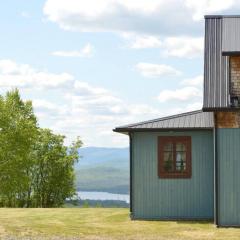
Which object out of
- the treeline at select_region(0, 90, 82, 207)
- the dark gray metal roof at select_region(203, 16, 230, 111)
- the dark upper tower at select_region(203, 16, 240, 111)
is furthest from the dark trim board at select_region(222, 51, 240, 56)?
the treeline at select_region(0, 90, 82, 207)

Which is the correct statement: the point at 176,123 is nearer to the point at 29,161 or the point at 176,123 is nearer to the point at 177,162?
the point at 177,162

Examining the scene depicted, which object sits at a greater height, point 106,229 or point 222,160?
point 222,160

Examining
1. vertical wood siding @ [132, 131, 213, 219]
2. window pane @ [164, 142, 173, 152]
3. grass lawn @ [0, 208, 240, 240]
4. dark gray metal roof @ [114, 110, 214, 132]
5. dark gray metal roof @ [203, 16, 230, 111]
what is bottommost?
grass lawn @ [0, 208, 240, 240]

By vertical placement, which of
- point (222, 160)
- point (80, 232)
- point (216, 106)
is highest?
point (216, 106)

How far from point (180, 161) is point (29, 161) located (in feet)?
105

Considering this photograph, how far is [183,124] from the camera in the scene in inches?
1030

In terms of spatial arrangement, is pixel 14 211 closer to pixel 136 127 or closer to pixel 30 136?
pixel 136 127

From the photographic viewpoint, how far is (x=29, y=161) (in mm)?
56219

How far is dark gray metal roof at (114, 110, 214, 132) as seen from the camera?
85.1 ft

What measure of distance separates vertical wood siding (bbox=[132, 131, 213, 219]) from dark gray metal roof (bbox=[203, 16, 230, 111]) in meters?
2.85

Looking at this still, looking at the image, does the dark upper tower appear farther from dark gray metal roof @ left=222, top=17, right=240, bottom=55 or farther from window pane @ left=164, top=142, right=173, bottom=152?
window pane @ left=164, top=142, right=173, bottom=152

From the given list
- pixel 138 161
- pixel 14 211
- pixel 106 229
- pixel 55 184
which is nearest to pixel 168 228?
pixel 106 229

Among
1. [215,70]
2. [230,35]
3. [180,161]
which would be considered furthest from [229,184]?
[230,35]

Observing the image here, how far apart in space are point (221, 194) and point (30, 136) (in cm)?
3456
